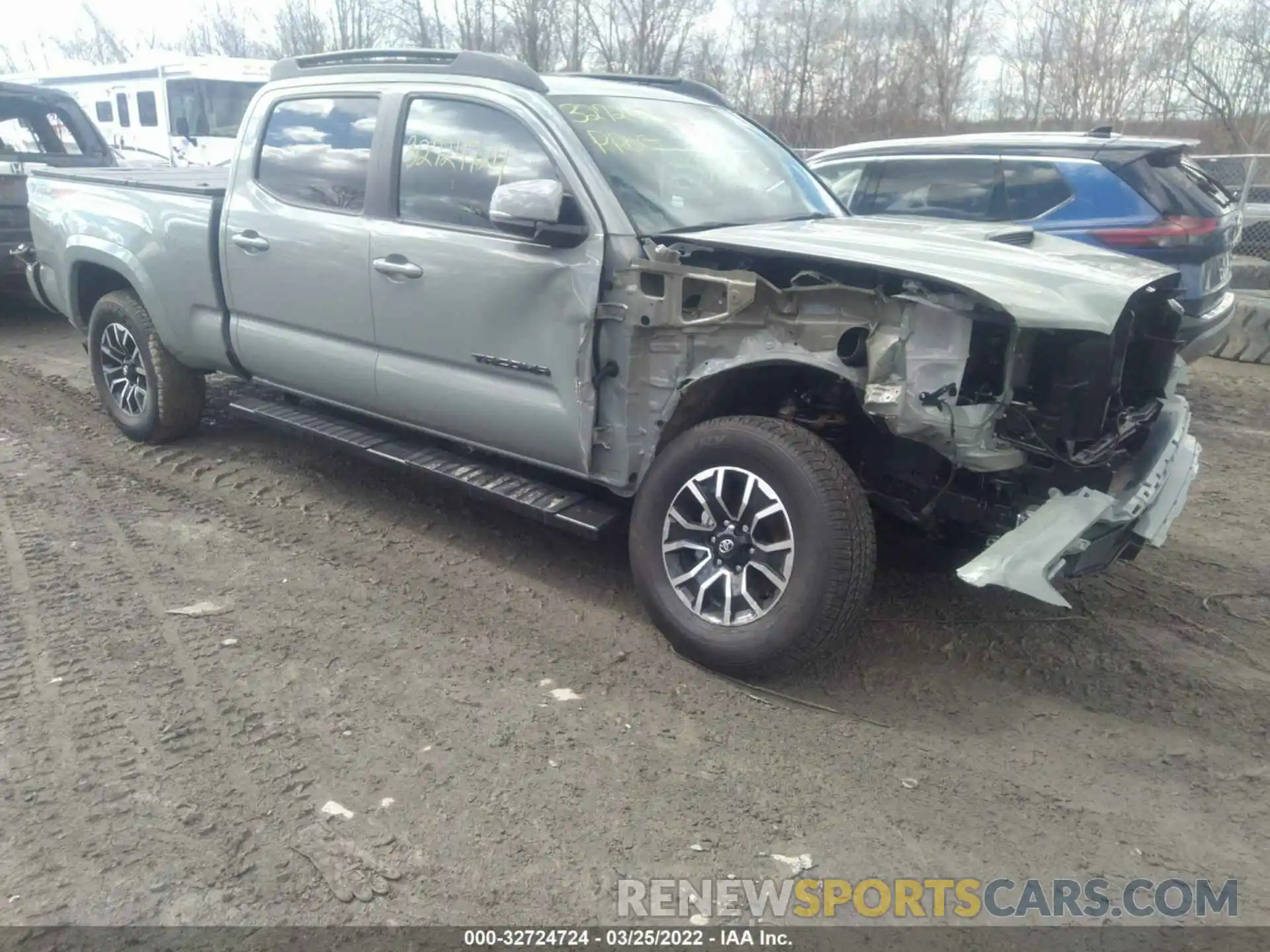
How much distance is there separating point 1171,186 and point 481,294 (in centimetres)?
474

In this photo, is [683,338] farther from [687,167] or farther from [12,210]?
[12,210]

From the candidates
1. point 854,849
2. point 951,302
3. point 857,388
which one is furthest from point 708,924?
point 951,302

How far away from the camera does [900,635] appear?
3953 mm

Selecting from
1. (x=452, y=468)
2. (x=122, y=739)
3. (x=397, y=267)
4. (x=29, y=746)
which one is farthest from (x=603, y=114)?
(x=29, y=746)

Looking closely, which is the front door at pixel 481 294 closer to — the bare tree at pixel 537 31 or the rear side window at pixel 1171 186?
the rear side window at pixel 1171 186

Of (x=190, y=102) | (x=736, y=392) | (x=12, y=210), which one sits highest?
(x=190, y=102)

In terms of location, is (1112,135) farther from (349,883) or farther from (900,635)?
(349,883)

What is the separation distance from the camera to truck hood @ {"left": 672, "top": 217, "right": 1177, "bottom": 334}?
298 cm

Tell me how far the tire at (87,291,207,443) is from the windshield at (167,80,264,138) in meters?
13.9

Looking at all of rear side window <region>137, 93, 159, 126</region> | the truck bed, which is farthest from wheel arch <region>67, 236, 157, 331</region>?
rear side window <region>137, 93, 159, 126</region>

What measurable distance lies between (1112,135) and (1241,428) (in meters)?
2.21

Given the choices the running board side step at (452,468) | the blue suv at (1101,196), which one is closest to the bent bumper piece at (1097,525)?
the running board side step at (452,468)

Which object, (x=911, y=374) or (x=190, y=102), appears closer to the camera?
(x=911, y=374)

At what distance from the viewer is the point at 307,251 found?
15.3 ft
